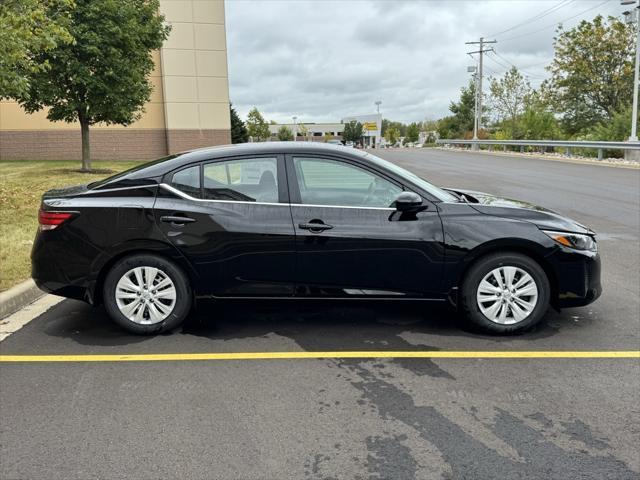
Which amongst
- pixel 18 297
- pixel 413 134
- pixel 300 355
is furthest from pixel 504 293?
pixel 413 134

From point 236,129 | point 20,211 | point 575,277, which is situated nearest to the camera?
point 575,277

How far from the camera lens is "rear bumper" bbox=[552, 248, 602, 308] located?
4754mm

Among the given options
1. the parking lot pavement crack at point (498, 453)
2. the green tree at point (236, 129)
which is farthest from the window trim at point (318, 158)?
the green tree at point (236, 129)

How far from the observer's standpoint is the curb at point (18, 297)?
213 inches

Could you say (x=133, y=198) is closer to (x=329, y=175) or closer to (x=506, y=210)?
(x=329, y=175)

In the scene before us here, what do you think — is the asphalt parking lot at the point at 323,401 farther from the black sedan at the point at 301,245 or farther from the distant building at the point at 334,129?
the distant building at the point at 334,129

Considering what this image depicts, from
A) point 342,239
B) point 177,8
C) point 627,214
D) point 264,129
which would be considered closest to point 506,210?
point 342,239

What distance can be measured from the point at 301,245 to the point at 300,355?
886mm

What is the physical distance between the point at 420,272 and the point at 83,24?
52.3 feet

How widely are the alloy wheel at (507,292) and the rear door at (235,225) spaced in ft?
5.21

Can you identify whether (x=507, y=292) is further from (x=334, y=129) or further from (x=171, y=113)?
(x=334, y=129)

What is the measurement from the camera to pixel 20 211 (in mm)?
10625

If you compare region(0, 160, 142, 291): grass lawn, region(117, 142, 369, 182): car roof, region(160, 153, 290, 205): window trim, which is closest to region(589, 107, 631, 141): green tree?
region(0, 160, 142, 291): grass lawn

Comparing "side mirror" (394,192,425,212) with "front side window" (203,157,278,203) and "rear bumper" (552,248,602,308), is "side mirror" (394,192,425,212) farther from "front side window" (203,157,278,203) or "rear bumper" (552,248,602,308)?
"rear bumper" (552,248,602,308)
